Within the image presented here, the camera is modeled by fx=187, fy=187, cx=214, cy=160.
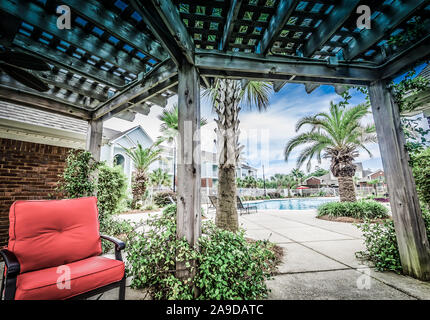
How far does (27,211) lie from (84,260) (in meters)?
0.76

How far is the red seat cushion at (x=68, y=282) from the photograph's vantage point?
1.40 meters

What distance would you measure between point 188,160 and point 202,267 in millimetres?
1161

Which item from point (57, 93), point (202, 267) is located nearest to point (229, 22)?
point (202, 267)

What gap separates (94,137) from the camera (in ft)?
13.4

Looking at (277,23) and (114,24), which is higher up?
(114,24)

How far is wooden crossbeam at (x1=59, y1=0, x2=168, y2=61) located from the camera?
187cm

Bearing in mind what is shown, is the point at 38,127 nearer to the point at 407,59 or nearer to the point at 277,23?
the point at 277,23

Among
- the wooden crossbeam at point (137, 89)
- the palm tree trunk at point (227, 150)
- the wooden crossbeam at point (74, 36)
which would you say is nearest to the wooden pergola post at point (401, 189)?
the palm tree trunk at point (227, 150)

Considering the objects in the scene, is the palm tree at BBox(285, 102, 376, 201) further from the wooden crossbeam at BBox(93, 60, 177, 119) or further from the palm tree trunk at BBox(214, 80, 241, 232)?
the wooden crossbeam at BBox(93, 60, 177, 119)

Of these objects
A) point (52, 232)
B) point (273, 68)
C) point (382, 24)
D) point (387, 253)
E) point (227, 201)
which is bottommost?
point (387, 253)

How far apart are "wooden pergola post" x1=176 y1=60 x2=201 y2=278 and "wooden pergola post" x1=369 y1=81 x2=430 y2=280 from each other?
2.63m

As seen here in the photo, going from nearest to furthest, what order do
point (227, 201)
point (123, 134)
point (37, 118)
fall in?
point (227, 201) < point (37, 118) < point (123, 134)

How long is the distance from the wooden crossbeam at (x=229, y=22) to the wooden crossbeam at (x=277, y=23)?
46cm

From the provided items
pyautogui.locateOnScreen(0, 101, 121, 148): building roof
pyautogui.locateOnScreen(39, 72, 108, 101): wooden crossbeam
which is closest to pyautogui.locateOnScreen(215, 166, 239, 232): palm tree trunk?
pyautogui.locateOnScreen(39, 72, 108, 101): wooden crossbeam
